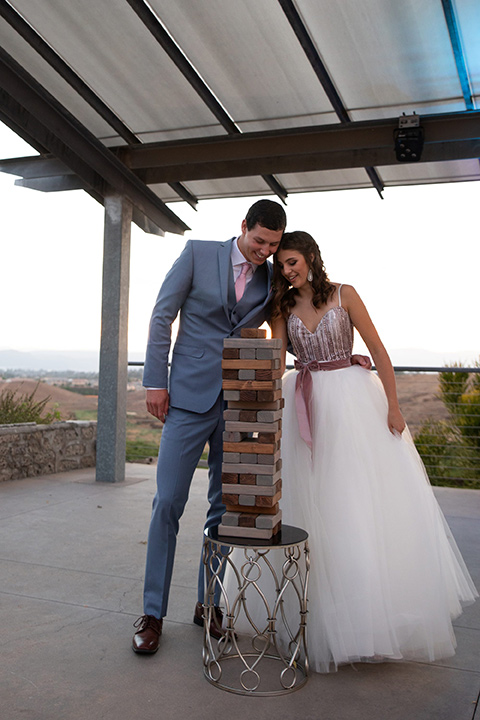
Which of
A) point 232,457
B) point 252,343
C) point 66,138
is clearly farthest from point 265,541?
point 66,138

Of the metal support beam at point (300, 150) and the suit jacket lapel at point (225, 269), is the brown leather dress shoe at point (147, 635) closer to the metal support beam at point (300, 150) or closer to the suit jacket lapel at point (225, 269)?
the suit jacket lapel at point (225, 269)

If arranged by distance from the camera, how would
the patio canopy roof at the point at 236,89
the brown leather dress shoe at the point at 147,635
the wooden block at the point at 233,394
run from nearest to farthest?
the wooden block at the point at 233,394, the brown leather dress shoe at the point at 147,635, the patio canopy roof at the point at 236,89

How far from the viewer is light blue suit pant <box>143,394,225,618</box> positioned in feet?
7.58

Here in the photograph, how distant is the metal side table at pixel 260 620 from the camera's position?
196 cm

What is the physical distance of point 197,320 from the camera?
241cm

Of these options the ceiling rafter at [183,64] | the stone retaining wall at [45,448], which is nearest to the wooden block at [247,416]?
the ceiling rafter at [183,64]

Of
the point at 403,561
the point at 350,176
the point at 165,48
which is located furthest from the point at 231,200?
the point at 403,561

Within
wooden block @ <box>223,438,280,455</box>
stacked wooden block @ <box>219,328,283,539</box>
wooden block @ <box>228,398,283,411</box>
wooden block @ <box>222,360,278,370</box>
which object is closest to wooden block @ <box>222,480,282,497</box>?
stacked wooden block @ <box>219,328,283,539</box>

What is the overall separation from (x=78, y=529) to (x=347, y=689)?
2352 millimetres

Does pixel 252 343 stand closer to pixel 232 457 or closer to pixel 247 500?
pixel 232 457

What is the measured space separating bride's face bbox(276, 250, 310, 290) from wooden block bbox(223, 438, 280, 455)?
0.65 meters

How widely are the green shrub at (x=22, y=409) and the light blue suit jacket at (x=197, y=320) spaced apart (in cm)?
425

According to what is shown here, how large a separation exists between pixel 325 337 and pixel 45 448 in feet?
13.6

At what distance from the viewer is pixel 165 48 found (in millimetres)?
4219
